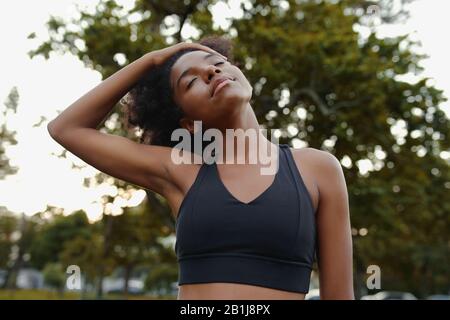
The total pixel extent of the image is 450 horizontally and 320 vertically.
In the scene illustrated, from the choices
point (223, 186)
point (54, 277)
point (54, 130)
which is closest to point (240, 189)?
point (223, 186)

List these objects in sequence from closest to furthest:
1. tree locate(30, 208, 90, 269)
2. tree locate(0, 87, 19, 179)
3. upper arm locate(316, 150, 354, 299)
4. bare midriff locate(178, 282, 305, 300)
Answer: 1. bare midriff locate(178, 282, 305, 300)
2. upper arm locate(316, 150, 354, 299)
3. tree locate(0, 87, 19, 179)
4. tree locate(30, 208, 90, 269)

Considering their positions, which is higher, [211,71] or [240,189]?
[211,71]

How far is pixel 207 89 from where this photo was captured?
1846mm

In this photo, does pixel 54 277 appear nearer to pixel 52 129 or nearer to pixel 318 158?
pixel 52 129

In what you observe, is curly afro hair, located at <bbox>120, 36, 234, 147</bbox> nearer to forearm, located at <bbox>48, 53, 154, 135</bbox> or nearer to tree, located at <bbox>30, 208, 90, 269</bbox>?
Result: forearm, located at <bbox>48, 53, 154, 135</bbox>

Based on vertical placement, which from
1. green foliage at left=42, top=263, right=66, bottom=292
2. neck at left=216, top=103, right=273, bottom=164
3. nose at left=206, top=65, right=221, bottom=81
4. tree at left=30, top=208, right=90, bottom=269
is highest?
tree at left=30, top=208, right=90, bottom=269

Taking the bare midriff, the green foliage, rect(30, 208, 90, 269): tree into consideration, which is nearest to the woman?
the bare midriff

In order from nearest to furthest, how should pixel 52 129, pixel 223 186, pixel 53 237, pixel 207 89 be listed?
pixel 223 186 < pixel 207 89 < pixel 52 129 < pixel 53 237

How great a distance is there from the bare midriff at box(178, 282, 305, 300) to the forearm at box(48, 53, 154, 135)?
679 millimetres

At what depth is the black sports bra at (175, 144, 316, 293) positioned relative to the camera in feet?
5.23

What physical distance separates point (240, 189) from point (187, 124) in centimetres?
39

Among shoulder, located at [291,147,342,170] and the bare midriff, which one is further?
shoulder, located at [291,147,342,170]

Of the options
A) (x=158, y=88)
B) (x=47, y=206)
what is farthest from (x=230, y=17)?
(x=158, y=88)

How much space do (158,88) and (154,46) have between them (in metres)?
9.12
